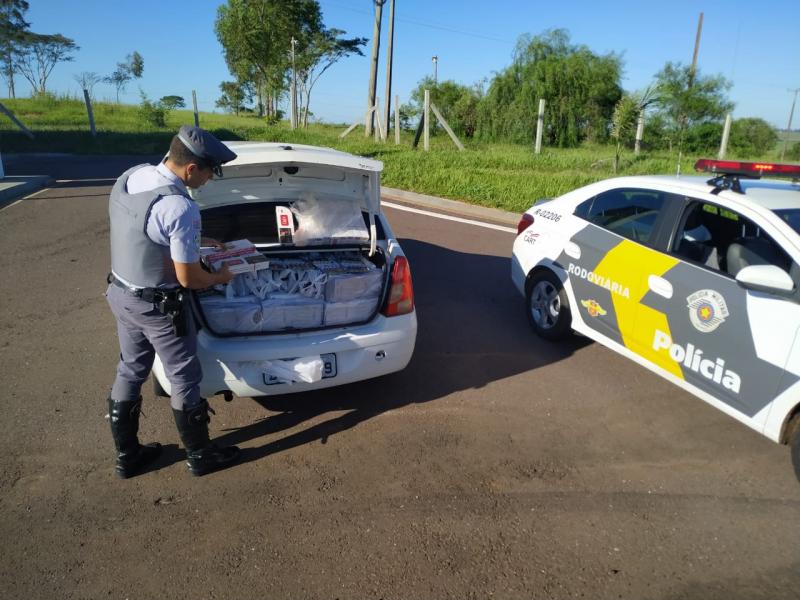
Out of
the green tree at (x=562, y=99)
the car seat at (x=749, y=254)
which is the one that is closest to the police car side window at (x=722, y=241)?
the car seat at (x=749, y=254)

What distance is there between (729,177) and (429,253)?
4.25m

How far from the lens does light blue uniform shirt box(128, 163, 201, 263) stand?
2.75m

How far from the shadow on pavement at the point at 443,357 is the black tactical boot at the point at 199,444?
18cm

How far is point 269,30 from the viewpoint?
31.5m

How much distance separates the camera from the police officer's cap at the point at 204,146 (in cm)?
284

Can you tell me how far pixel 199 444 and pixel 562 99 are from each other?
29767 mm

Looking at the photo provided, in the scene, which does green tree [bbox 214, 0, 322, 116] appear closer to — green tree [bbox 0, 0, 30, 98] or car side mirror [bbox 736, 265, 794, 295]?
green tree [bbox 0, 0, 30, 98]

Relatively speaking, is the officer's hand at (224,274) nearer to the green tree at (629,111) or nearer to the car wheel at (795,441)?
the car wheel at (795,441)

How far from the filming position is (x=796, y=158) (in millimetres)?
25453

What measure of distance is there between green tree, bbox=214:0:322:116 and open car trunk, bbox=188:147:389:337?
1219 inches

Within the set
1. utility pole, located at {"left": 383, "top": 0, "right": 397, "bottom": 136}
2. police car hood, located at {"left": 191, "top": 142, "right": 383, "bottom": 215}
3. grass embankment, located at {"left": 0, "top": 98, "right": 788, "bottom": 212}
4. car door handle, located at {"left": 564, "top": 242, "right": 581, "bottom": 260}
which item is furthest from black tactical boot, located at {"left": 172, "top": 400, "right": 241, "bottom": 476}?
utility pole, located at {"left": 383, "top": 0, "right": 397, "bottom": 136}

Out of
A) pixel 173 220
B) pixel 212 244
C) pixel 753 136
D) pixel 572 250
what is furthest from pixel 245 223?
pixel 753 136

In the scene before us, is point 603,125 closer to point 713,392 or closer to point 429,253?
point 429,253

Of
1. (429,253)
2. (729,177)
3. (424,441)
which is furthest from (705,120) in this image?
(424,441)
